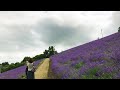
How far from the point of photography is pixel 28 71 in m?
12.0

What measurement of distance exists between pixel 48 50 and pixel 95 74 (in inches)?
3225
